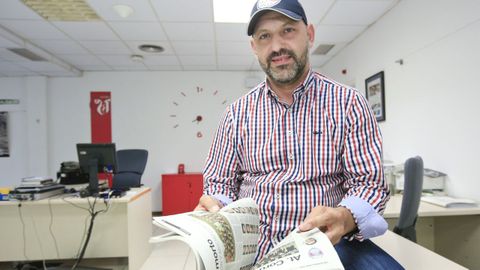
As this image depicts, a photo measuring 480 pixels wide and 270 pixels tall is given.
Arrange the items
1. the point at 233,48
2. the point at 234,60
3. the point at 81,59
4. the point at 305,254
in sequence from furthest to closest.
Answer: the point at 234,60
the point at 81,59
the point at 233,48
the point at 305,254

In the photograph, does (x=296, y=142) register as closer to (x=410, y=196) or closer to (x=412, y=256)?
(x=412, y=256)

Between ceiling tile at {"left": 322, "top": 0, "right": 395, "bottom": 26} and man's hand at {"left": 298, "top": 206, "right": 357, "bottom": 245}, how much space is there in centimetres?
261

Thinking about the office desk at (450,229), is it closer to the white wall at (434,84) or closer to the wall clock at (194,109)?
the white wall at (434,84)

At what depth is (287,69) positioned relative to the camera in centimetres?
89

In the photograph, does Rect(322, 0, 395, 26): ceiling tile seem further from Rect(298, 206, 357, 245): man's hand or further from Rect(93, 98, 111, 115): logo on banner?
Rect(93, 98, 111, 115): logo on banner

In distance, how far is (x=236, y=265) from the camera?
2.21ft

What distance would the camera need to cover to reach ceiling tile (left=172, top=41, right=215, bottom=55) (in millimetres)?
3754

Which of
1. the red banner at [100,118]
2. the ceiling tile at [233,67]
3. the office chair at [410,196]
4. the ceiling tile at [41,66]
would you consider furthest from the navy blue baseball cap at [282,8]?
the red banner at [100,118]

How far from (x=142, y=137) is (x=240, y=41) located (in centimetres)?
266

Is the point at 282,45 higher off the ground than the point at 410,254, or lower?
higher

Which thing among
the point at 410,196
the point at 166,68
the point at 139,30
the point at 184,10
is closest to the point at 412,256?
the point at 410,196

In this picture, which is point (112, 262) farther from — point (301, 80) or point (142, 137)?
point (301, 80)

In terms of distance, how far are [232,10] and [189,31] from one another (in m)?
0.73

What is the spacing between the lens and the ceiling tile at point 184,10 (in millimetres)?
2682
